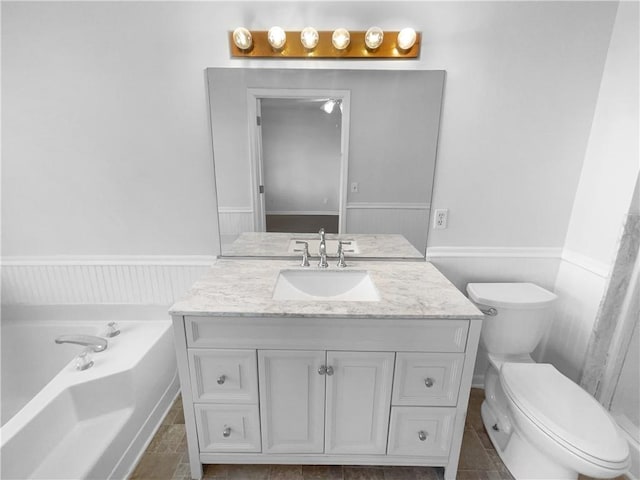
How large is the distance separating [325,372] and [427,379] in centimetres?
39

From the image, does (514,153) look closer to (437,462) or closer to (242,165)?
(242,165)

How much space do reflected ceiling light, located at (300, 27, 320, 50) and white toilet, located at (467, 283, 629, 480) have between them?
1.41 metres

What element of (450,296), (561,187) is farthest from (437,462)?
(561,187)

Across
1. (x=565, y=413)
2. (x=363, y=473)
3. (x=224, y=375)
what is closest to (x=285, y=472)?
(x=363, y=473)

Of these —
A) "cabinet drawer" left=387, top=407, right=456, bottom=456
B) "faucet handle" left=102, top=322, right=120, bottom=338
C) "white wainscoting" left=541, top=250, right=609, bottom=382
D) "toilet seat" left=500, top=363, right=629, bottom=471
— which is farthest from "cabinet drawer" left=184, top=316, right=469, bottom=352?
"white wainscoting" left=541, top=250, right=609, bottom=382

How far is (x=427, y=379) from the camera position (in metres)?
1.15

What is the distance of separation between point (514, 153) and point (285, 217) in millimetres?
1202

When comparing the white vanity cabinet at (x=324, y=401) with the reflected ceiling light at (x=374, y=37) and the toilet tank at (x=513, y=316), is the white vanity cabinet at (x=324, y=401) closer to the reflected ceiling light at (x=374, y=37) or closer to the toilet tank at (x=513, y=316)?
the toilet tank at (x=513, y=316)

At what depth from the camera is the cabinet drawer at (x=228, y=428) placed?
1.20 metres

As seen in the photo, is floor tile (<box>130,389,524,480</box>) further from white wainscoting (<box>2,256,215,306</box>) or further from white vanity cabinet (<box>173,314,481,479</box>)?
white wainscoting (<box>2,256,215,306</box>)

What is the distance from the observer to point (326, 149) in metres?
1.47

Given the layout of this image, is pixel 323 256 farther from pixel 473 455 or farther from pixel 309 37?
pixel 473 455

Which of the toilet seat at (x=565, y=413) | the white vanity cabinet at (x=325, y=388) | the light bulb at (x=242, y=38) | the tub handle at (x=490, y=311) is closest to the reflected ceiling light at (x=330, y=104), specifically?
the light bulb at (x=242, y=38)

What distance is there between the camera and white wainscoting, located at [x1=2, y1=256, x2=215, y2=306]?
5.43 feet
